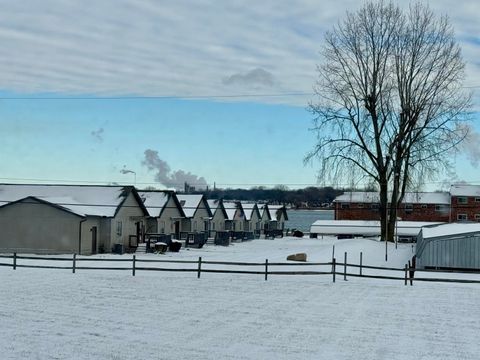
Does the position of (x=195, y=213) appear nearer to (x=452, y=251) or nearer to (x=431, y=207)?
(x=452, y=251)

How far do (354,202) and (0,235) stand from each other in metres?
68.7

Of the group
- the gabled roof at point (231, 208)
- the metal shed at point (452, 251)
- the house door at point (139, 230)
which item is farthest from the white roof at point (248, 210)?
the metal shed at point (452, 251)

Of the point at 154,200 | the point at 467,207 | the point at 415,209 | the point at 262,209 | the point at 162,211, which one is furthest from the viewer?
the point at 415,209

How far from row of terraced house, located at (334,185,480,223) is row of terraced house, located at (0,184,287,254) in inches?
1707

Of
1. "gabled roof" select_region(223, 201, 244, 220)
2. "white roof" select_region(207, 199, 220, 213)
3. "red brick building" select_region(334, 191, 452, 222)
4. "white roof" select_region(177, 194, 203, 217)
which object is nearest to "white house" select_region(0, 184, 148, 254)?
"white roof" select_region(177, 194, 203, 217)

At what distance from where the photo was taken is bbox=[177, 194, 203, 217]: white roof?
65.7 m

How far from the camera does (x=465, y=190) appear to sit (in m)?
96.9

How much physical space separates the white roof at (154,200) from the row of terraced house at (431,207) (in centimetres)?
4236

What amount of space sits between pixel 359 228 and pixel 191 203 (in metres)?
32.9

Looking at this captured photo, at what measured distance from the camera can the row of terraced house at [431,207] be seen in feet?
313

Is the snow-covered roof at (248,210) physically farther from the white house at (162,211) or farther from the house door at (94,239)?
the house door at (94,239)

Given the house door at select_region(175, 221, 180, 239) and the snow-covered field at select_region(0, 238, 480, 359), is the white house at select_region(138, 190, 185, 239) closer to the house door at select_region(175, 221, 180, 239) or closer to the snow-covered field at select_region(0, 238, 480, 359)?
the house door at select_region(175, 221, 180, 239)

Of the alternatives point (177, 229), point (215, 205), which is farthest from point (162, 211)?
point (215, 205)

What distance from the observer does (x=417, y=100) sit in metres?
52.8
